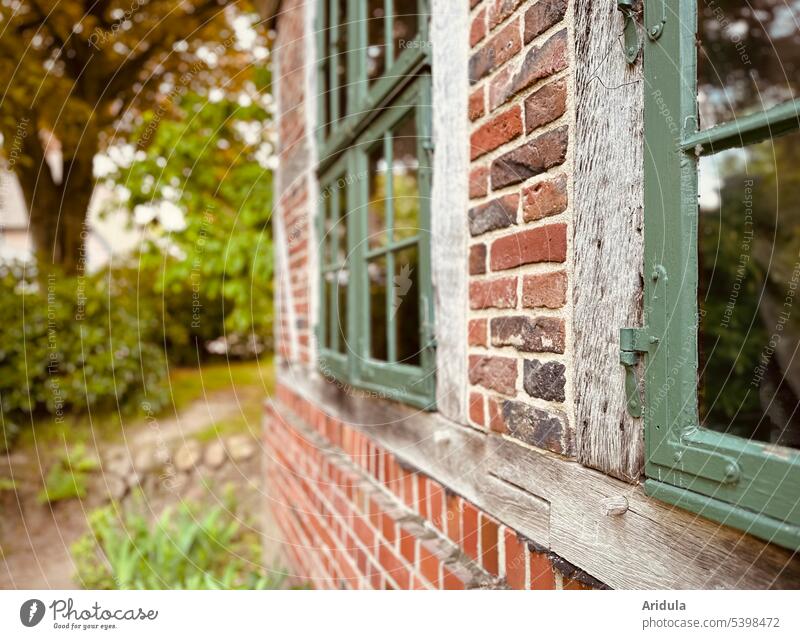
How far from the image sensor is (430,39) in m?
1.68

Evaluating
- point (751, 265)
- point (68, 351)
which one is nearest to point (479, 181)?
point (751, 265)

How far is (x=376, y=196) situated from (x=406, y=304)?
1.01 metres

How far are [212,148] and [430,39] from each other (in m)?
3.14

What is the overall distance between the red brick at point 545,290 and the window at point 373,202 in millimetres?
501

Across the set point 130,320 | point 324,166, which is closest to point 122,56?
point 130,320

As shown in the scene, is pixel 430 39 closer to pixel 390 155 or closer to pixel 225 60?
pixel 390 155

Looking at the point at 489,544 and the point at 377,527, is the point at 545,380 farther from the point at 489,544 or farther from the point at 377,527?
the point at 377,527

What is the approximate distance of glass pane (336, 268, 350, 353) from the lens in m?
2.57

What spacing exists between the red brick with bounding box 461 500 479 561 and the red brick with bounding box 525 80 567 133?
2.87 ft

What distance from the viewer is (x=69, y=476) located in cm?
472

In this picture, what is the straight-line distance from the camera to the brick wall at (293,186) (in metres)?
3.15

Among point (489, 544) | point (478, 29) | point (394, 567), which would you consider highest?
point (478, 29)

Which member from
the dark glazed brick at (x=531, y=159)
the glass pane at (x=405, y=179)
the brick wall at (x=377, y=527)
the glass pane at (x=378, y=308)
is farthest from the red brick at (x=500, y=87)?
the glass pane at (x=378, y=308)

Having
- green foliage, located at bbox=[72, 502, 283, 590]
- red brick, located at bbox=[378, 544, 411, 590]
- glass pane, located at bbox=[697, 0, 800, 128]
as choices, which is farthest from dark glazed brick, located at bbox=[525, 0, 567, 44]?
green foliage, located at bbox=[72, 502, 283, 590]
